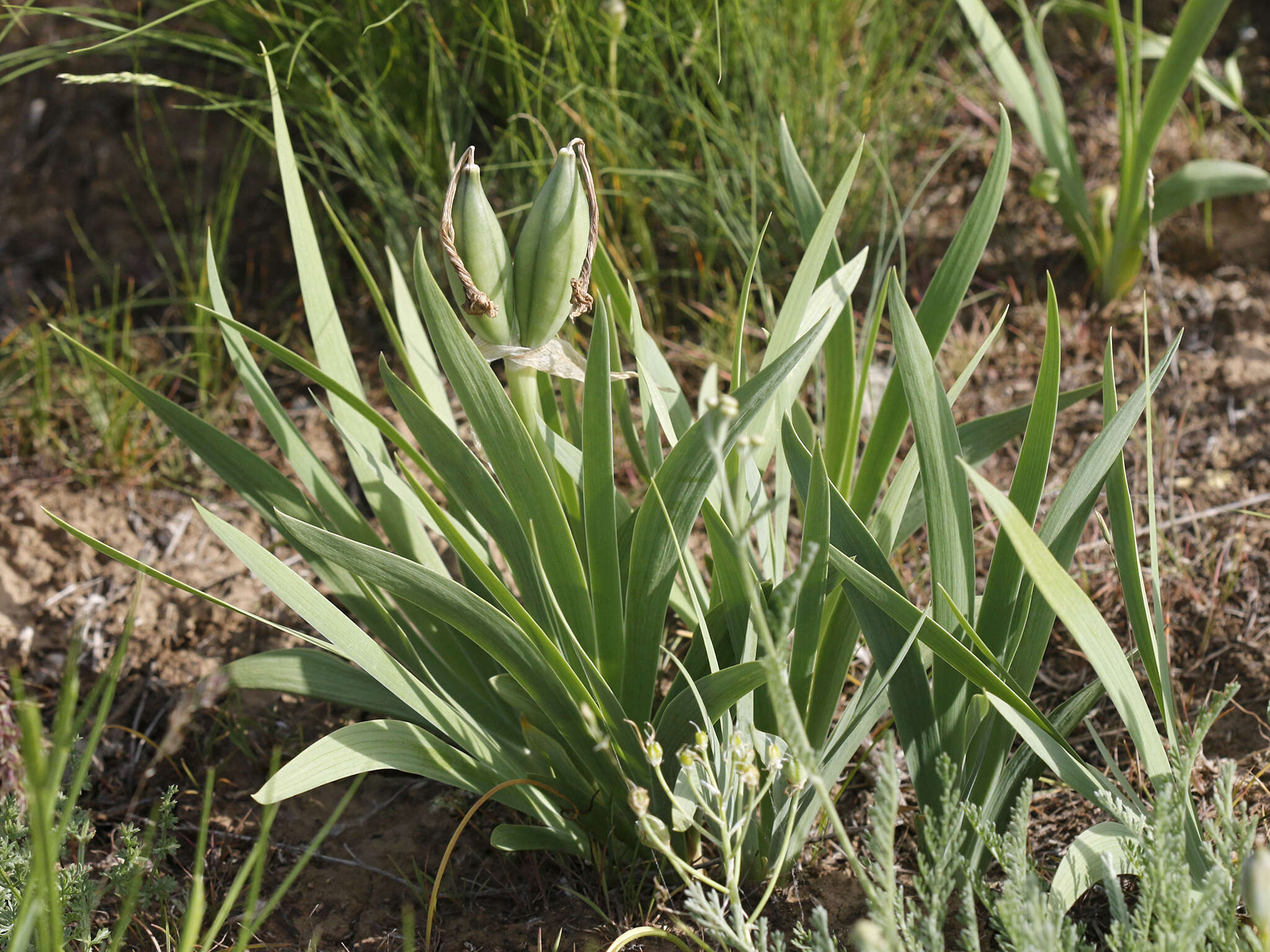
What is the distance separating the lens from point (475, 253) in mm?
796

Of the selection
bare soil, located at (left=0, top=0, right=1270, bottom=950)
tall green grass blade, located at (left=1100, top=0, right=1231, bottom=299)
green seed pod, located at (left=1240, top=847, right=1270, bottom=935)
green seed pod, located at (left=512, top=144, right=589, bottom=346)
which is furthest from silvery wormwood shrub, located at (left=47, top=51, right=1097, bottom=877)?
tall green grass blade, located at (left=1100, top=0, right=1231, bottom=299)

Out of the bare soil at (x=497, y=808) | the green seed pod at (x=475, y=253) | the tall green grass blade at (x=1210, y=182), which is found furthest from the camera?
the tall green grass blade at (x=1210, y=182)

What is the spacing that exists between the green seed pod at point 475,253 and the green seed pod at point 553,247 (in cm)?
2

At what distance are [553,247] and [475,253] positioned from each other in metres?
0.06

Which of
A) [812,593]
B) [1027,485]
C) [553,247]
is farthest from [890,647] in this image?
[553,247]

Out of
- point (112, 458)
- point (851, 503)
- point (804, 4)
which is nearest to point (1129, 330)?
point (804, 4)

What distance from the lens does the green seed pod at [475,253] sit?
78cm

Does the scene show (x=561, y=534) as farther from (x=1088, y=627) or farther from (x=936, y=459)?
(x=1088, y=627)

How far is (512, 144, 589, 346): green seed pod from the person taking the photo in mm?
791

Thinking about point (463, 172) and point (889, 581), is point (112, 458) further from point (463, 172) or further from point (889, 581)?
point (889, 581)

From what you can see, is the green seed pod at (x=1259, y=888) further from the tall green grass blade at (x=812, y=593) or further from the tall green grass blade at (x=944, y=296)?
the tall green grass blade at (x=944, y=296)

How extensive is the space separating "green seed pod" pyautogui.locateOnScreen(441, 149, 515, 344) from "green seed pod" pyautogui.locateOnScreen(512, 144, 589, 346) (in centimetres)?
2

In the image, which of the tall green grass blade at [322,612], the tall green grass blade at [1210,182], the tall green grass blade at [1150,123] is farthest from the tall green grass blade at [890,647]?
the tall green grass blade at [1210,182]

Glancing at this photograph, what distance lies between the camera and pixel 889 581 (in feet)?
2.98
